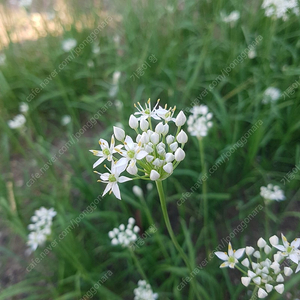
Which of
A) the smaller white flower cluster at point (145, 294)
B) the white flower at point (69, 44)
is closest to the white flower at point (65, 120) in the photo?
the white flower at point (69, 44)

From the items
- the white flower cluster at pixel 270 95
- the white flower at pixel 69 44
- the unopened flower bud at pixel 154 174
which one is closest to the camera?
the unopened flower bud at pixel 154 174

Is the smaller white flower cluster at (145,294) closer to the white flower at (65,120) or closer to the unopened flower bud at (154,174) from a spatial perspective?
the unopened flower bud at (154,174)

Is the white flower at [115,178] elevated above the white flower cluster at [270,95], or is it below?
above

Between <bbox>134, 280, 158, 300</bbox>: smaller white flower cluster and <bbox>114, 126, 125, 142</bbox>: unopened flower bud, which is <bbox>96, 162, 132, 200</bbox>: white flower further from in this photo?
<bbox>134, 280, 158, 300</bbox>: smaller white flower cluster

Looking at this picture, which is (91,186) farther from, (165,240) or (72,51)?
(72,51)

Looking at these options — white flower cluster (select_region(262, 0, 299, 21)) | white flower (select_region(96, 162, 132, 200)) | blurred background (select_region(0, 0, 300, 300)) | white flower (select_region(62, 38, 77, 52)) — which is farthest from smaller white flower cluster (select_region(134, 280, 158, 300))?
white flower (select_region(62, 38, 77, 52))

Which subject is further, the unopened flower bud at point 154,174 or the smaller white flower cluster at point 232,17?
the smaller white flower cluster at point 232,17
